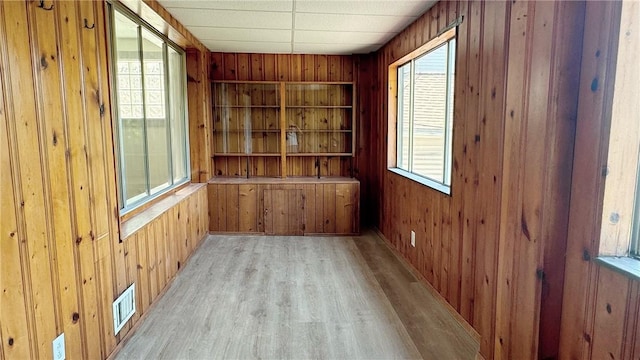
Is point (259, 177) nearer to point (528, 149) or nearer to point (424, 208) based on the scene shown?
point (424, 208)

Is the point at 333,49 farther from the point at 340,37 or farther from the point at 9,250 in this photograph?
the point at 9,250

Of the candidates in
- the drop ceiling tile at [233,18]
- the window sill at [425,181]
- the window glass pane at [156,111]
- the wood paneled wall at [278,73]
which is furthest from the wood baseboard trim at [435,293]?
the drop ceiling tile at [233,18]

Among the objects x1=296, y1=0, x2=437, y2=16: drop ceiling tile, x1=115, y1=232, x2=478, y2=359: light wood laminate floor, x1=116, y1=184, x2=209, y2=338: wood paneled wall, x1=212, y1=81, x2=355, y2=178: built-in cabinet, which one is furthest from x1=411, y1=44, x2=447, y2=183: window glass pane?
x1=116, y1=184, x2=209, y2=338: wood paneled wall

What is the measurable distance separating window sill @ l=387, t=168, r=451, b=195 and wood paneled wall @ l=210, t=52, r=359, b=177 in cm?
133

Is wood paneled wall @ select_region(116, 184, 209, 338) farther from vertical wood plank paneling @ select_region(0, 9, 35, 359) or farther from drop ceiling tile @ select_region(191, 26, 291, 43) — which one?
drop ceiling tile @ select_region(191, 26, 291, 43)

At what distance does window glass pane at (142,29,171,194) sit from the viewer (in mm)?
3396

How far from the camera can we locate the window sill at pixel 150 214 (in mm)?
2622

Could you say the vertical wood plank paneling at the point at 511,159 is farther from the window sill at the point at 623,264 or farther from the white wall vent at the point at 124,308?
the white wall vent at the point at 124,308

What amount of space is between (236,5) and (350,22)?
1114 mm

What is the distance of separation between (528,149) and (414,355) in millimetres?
1400

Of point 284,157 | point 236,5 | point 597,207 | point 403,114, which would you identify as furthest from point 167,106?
point 597,207

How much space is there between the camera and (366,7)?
10.7 ft

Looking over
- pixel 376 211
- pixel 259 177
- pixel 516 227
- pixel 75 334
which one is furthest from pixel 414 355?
pixel 259 177

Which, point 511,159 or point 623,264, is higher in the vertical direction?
point 511,159
